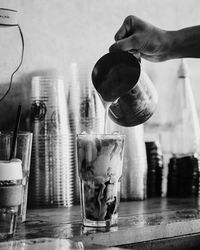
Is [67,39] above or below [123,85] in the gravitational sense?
above

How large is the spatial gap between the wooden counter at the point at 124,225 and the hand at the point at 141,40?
493 mm

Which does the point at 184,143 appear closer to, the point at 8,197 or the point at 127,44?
the point at 127,44

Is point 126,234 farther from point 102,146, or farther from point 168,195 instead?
point 168,195

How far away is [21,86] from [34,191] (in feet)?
1.26

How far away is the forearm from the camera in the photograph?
1857 mm

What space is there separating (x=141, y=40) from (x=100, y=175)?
0.51 m

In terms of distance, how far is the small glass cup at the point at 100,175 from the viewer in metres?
1.38

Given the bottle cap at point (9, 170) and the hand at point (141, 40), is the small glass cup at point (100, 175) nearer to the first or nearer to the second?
the bottle cap at point (9, 170)

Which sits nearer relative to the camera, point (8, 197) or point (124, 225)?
point (8, 197)

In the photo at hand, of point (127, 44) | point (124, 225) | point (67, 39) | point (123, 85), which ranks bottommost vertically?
point (124, 225)

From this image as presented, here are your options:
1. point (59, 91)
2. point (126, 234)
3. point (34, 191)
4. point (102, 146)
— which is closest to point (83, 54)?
point (59, 91)

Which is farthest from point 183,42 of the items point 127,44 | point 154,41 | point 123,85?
point 123,85

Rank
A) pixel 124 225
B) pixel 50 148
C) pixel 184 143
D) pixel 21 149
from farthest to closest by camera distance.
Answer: pixel 184 143 < pixel 50 148 < pixel 21 149 < pixel 124 225

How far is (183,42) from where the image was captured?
6.19 ft
